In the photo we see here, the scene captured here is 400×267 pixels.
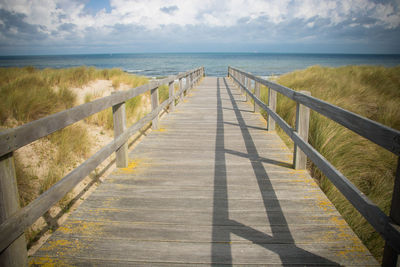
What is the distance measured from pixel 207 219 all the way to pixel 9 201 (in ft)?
5.31

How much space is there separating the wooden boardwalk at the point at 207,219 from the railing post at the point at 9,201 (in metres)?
0.38

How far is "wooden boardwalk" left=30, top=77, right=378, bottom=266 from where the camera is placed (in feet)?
7.22

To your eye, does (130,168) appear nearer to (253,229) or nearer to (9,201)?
(253,229)

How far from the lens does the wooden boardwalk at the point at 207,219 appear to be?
7.22ft

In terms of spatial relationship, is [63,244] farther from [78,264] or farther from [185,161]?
[185,161]

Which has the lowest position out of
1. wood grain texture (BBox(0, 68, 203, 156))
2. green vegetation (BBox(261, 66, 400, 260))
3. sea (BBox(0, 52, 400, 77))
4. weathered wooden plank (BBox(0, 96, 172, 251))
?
green vegetation (BBox(261, 66, 400, 260))

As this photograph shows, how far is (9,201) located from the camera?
173cm

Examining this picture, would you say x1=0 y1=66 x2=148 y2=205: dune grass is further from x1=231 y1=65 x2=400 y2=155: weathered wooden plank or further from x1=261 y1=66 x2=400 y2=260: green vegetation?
x1=261 y1=66 x2=400 y2=260: green vegetation

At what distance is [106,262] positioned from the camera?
2143mm

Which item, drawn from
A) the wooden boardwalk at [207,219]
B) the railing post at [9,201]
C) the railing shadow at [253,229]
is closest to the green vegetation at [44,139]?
the wooden boardwalk at [207,219]

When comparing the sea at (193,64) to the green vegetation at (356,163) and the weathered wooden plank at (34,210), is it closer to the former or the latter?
the green vegetation at (356,163)

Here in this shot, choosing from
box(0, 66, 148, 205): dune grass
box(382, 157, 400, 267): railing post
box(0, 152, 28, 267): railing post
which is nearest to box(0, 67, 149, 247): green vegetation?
box(0, 66, 148, 205): dune grass

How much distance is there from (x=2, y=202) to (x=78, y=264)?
0.76 metres

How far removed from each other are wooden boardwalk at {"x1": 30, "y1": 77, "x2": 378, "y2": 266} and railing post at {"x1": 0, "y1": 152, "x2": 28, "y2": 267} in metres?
0.38
